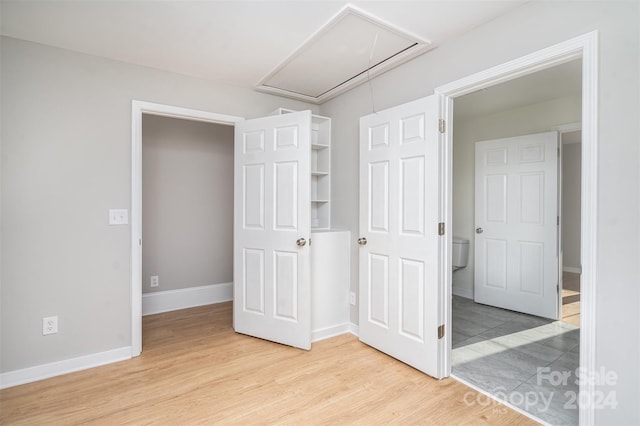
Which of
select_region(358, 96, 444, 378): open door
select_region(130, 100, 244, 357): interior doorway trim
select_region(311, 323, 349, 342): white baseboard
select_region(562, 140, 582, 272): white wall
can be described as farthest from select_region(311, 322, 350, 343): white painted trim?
select_region(562, 140, 582, 272): white wall

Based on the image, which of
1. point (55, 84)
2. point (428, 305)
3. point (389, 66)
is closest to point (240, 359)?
point (428, 305)

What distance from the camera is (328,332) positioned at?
10.0 feet

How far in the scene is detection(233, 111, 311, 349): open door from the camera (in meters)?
2.78

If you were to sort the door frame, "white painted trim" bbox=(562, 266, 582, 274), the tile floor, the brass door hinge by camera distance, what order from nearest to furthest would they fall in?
the door frame → the tile floor → the brass door hinge → "white painted trim" bbox=(562, 266, 582, 274)

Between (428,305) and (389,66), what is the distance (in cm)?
198

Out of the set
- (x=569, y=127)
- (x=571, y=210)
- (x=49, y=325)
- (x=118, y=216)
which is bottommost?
(x=49, y=325)

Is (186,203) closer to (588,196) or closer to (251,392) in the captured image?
(251,392)

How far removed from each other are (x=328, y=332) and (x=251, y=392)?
1.08 m

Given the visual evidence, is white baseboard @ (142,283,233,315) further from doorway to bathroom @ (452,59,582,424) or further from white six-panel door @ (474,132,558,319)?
white six-panel door @ (474,132,558,319)

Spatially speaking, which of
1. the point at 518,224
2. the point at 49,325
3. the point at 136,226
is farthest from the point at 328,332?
the point at 518,224

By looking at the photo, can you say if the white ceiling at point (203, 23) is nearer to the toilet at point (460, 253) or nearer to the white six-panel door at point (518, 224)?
the white six-panel door at point (518, 224)

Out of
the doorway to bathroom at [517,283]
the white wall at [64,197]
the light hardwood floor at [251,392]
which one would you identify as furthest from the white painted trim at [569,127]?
the white wall at [64,197]

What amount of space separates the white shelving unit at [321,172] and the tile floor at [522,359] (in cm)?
178

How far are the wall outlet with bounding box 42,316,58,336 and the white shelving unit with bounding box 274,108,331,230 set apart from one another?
91.4 inches
